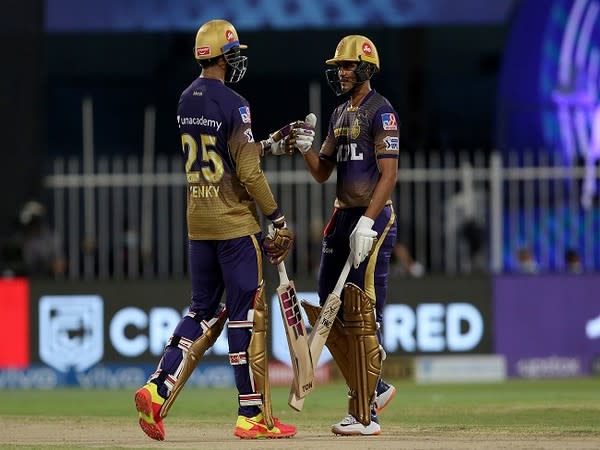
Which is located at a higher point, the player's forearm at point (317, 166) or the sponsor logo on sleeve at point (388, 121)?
the sponsor logo on sleeve at point (388, 121)

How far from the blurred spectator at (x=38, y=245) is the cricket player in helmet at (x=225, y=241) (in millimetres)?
8856

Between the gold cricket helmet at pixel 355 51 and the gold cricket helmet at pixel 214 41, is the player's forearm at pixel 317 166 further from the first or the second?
the gold cricket helmet at pixel 214 41

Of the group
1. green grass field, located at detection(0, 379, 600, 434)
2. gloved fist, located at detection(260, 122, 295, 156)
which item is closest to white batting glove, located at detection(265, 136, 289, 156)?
gloved fist, located at detection(260, 122, 295, 156)

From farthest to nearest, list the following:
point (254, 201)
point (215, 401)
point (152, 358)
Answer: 1. point (152, 358)
2. point (215, 401)
3. point (254, 201)

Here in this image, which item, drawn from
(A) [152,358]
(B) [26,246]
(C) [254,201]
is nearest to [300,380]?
(C) [254,201]

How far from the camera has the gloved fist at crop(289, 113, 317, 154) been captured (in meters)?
10.3

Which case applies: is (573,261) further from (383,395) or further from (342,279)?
(342,279)

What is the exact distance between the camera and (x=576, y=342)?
1808cm

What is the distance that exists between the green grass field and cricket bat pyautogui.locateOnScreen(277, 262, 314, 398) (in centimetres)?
88

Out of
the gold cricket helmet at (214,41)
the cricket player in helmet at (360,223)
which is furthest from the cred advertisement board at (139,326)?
the gold cricket helmet at (214,41)

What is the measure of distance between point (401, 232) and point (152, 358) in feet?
12.1

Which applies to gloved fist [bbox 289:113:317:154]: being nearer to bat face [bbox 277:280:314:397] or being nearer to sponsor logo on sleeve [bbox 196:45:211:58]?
sponsor logo on sleeve [bbox 196:45:211:58]

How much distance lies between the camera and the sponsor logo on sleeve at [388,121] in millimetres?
Result: 10219

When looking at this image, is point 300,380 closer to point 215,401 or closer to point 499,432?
point 499,432
